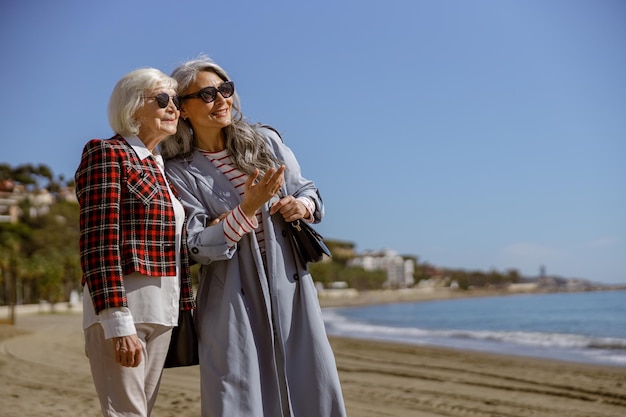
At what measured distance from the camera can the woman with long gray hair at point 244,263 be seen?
94.6 inches

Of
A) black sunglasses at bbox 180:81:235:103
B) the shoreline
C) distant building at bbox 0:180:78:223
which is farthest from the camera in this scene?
distant building at bbox 0:180:78:223

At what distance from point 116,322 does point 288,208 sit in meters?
0.70

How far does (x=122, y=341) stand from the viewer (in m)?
2.16

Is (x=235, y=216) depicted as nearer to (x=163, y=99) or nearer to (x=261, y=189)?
(x=261, y=189)

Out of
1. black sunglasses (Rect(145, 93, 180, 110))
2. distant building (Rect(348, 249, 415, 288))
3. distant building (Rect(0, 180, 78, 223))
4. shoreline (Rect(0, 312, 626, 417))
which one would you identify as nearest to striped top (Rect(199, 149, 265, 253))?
black sunglasses (Rect(145, 93, 180, 110))

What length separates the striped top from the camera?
2.37 meters

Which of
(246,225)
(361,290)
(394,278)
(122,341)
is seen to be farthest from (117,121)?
(394,278)

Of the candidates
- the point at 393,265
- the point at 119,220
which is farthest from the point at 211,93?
the point at 393,265

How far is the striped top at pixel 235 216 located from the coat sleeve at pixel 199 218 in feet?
0.10

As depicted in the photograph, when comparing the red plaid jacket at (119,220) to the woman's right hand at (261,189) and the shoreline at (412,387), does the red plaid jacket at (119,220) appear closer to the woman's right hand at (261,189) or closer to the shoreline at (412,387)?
the woman's right hand at (261,189)

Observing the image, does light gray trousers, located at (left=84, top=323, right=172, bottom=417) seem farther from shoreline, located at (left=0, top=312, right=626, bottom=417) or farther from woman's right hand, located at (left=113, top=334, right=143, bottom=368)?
shoreline, located at (left=0, top=312, right=626, bottom=417)

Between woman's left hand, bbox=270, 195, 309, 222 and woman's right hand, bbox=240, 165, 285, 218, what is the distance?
0.13 meters

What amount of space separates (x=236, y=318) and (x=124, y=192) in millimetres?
577

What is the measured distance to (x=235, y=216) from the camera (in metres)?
2.38
